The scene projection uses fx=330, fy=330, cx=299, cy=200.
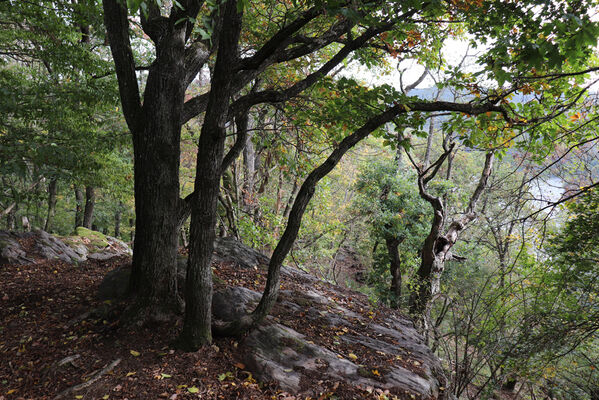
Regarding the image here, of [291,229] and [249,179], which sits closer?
[291,229]

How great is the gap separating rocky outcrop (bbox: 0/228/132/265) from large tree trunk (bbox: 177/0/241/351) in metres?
6.03

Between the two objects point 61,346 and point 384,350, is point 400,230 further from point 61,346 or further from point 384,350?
point 61,346

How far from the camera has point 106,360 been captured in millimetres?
3537

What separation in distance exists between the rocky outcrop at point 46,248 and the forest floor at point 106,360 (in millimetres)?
3312

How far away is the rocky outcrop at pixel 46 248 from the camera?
7.58 m

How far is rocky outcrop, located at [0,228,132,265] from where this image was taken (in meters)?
7.58

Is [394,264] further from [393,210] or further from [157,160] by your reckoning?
[157,160]

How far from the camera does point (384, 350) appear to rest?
15.1 feet

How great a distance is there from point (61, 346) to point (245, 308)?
2.14 m

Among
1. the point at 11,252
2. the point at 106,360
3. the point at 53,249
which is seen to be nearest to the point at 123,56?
the point at 106,360

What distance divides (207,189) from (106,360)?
215 cm

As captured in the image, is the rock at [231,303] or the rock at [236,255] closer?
Result: the rock at [231,303]

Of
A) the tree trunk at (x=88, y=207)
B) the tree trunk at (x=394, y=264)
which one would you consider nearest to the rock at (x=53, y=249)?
the tree trunk at (x=88, y=207)

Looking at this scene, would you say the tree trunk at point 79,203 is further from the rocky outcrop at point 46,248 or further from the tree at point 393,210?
the tree at point 393,210
